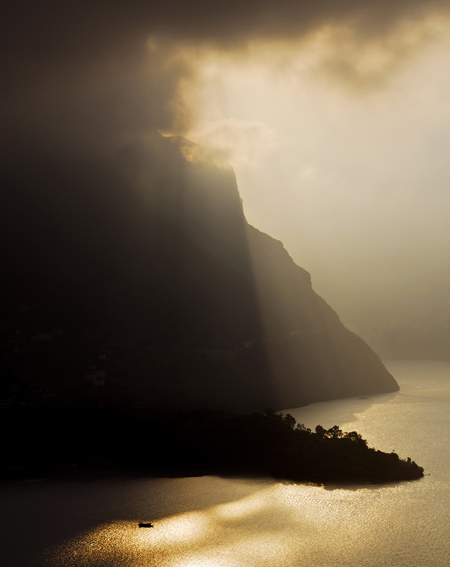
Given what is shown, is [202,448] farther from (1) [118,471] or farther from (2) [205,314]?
(2) [205,314]

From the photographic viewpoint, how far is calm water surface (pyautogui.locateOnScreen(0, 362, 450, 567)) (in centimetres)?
4822

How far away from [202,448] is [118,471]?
656 inches

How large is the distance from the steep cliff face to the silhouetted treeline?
2391cm

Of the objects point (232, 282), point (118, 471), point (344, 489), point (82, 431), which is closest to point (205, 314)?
point (232, 282)

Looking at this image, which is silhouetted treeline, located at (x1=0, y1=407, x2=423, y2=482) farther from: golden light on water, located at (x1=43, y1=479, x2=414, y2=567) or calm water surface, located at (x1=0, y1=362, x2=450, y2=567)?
golden light on water, located at (x1=43, y1=479, x2=414, y2=567)

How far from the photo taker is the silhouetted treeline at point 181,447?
3150 inches

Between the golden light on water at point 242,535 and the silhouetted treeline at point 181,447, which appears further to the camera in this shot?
the silhouetted treeline at point 181,447

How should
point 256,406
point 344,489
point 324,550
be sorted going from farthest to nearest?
point 256,406 < point 344,489 < point 324,550

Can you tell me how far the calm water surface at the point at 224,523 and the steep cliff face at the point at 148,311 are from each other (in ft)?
175

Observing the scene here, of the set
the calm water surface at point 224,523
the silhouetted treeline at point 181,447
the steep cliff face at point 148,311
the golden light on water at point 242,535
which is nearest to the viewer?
the golden light on water at point 242,535

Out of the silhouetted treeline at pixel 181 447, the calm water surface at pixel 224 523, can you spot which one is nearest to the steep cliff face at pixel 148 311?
the silhouetted treeline at pixel 181 447

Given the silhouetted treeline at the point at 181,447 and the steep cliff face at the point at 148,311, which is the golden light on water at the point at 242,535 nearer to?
the silhouetted treeline at the point at 181,447

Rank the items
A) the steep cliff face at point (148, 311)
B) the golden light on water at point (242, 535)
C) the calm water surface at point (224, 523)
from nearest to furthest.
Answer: the golden light on water at point (242, 535) < the calm water surface at point (224, 523) < the steep cliff face at point (148, 311)

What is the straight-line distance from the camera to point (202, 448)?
90.1 meters
